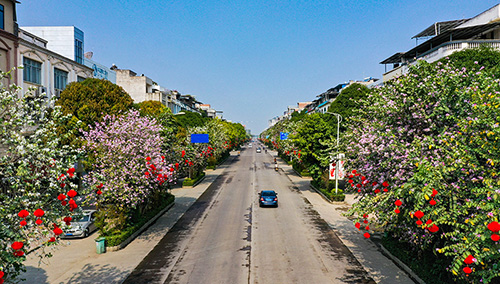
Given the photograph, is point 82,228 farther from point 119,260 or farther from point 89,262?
point 119,260

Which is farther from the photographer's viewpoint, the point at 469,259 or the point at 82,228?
the point at 82,228

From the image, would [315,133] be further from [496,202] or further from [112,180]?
[496,202]

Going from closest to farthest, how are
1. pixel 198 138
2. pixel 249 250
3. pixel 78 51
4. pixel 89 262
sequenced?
pixel 89 262 → pixel 249 250 → pixel 198 138 → pixel 78 51

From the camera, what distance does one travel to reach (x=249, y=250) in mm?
18297

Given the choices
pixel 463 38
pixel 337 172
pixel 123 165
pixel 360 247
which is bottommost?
pixel 360 247

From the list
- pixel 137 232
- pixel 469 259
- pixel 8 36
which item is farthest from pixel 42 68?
pixel 469 259

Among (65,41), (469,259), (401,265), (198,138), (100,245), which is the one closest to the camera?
(469,259)

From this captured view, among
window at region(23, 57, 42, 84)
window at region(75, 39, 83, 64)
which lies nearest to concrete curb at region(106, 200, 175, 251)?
window at region(23, 57, 42, 84)

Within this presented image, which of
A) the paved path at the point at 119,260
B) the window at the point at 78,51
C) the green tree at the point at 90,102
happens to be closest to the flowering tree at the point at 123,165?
A: the paved path at the point at 119,260

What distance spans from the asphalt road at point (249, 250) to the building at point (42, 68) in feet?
57.4

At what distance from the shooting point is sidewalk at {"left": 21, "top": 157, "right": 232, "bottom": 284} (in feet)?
48.6

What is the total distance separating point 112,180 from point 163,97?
6311 cm

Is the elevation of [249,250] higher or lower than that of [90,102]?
lower

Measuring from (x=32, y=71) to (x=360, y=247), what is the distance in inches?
1183
